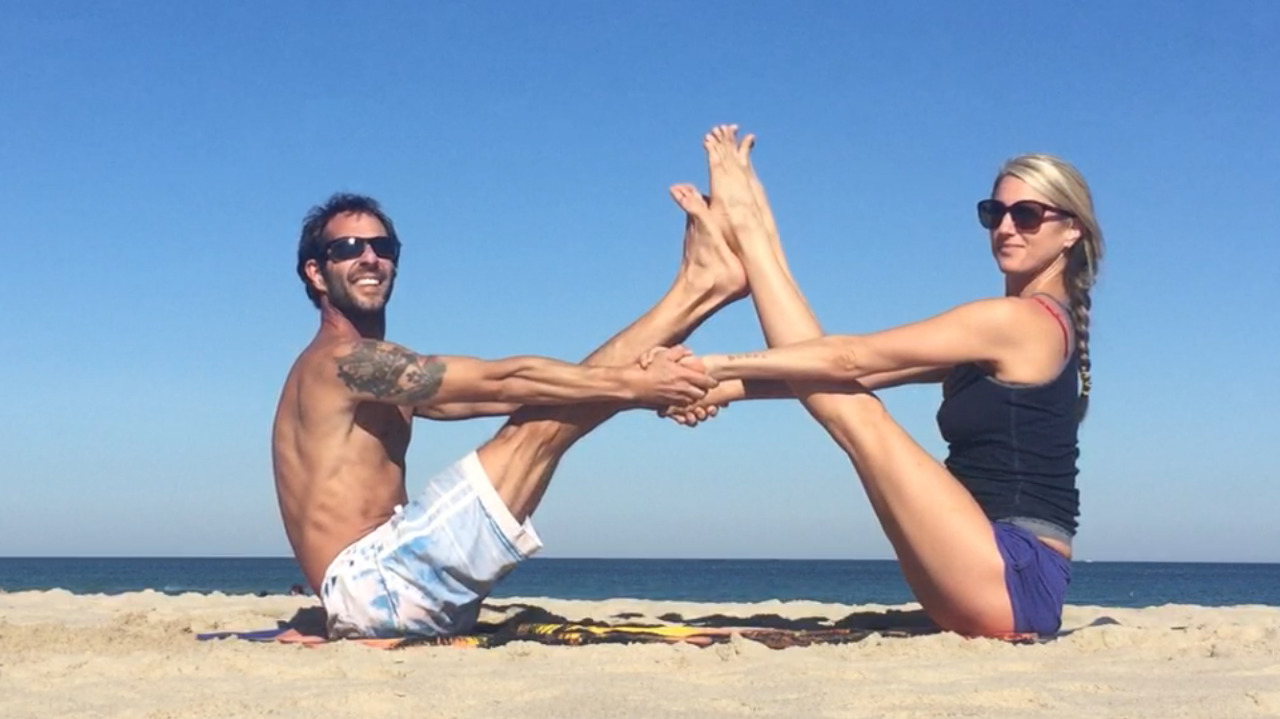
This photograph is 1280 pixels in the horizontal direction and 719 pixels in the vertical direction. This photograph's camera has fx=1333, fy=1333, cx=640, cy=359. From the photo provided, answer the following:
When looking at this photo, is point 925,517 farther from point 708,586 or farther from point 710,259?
point 708,586

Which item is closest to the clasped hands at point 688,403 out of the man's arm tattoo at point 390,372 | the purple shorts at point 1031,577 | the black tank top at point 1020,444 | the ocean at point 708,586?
the man's arm tattoo at point 390,372

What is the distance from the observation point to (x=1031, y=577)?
4934 mm

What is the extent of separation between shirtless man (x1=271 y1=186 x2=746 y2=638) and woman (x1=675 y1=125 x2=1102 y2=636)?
2.14 feet

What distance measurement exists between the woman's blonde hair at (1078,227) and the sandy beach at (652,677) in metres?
1.14

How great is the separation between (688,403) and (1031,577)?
1.69 m

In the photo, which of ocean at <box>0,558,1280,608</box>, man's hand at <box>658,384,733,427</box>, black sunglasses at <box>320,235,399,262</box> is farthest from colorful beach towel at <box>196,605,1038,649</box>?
ocean at <box>0,558,1280,608</box>

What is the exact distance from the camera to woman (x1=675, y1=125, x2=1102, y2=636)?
15.9 ft

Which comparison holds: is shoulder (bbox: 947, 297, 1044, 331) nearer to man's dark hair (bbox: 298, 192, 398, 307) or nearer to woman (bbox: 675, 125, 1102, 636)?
woman (bbox: 675, 125, 1102, 636)

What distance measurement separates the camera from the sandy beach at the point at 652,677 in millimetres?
3510

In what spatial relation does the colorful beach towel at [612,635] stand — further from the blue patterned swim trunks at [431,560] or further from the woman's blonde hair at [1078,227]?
the woman's blonde hair at [1078,227]

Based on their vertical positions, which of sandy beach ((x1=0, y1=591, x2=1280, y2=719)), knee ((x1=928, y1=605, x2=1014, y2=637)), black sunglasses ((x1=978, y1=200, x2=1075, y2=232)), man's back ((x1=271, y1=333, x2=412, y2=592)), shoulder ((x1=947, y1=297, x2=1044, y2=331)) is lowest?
sandy beach ((x1=0, y1=591, x2=1280, y2=719))

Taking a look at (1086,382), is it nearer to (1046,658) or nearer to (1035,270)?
(1035,270)

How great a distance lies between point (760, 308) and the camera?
227 inches

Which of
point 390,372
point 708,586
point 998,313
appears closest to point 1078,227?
point 998,313
